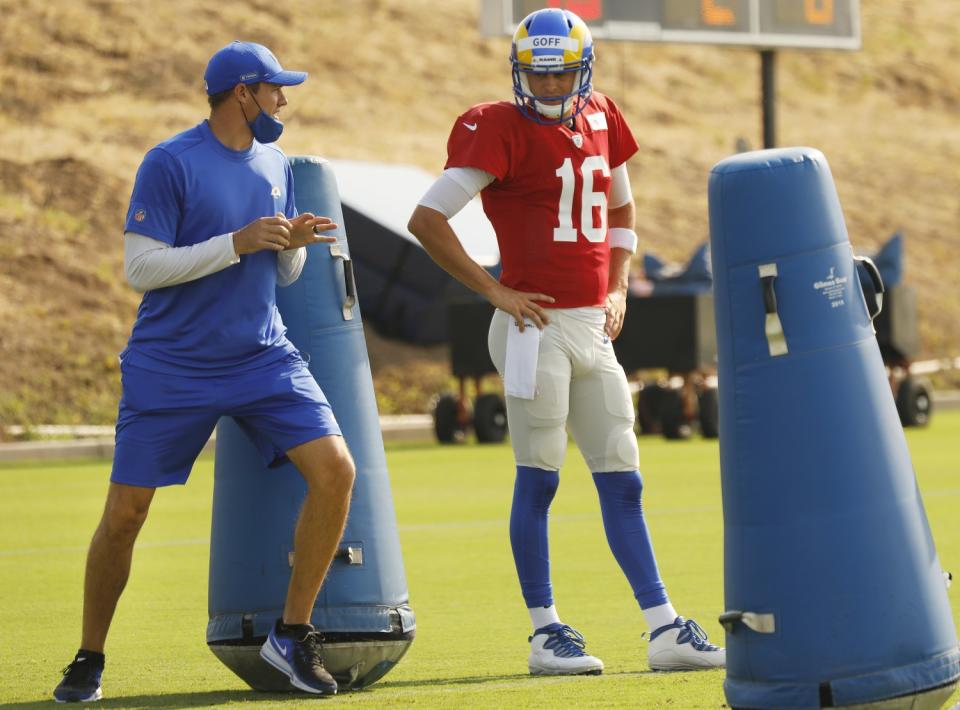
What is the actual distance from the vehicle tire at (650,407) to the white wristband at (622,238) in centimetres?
1292

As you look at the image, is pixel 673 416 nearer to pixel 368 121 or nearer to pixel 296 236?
pixel 296 236

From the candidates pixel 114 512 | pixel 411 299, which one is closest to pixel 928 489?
pixel 114 512

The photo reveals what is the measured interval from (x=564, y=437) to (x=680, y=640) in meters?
0.74

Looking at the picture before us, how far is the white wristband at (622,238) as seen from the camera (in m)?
6.65

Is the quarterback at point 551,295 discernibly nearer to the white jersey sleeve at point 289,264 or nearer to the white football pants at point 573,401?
the white football pants at point 573,401

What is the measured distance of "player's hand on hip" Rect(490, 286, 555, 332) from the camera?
613cm

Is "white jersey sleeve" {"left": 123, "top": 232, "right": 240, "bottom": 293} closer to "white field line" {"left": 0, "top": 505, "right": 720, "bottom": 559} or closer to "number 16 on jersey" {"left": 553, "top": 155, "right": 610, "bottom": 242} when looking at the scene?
"number 16 on jersey" {"left": 553, "top": 155, "right": 610, "bottom": 242}

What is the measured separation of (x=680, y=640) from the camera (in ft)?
19.9

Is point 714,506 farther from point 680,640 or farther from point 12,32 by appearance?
point 12,32

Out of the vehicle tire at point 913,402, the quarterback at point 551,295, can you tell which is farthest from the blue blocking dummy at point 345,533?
the vehicle tire at point 913,402

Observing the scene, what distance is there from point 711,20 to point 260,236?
1225cm

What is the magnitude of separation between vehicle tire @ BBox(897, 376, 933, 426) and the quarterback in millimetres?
14377

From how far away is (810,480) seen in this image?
15.4 ft

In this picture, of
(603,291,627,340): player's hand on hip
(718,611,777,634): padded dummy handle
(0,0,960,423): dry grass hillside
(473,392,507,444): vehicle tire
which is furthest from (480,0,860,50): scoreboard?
(718,611,777,634): padded dummy handle
